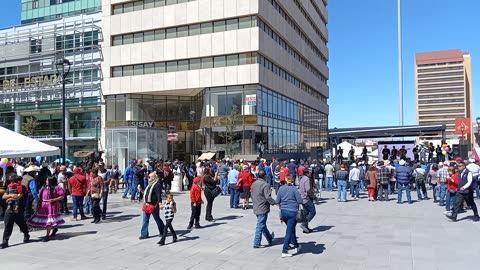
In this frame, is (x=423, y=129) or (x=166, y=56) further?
(x=166, y=56)

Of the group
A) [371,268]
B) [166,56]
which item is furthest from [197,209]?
[166,56]

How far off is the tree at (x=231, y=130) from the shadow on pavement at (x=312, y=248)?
26.6m

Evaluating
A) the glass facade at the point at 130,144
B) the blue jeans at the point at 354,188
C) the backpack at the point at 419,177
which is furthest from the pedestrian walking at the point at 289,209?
the glass facade at the point at 130,144

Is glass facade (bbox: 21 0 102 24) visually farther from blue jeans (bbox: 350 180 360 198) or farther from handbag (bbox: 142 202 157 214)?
handbag (bbox: 142 202 157 214)

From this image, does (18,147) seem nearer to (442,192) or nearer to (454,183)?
(454,183)

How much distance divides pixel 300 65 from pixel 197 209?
42.6 metres

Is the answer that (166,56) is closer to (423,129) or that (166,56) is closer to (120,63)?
(120,63)

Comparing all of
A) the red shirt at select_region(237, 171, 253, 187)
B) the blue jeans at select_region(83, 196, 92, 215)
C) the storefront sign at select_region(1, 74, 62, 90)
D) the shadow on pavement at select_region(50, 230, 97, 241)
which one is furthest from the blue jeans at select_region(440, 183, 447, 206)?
the storefront sign at select_region(1, 74, 62, 90)

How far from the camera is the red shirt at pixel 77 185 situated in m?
13.4

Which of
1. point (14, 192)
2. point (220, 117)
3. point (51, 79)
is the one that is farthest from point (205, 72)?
point (14, 192)

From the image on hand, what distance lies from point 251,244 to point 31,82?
44.8 metres

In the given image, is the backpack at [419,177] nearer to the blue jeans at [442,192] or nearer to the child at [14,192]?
the blue jeans at [442,192]

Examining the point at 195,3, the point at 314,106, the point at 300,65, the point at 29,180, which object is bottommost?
the point at 29,180

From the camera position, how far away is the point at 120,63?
144 feet
